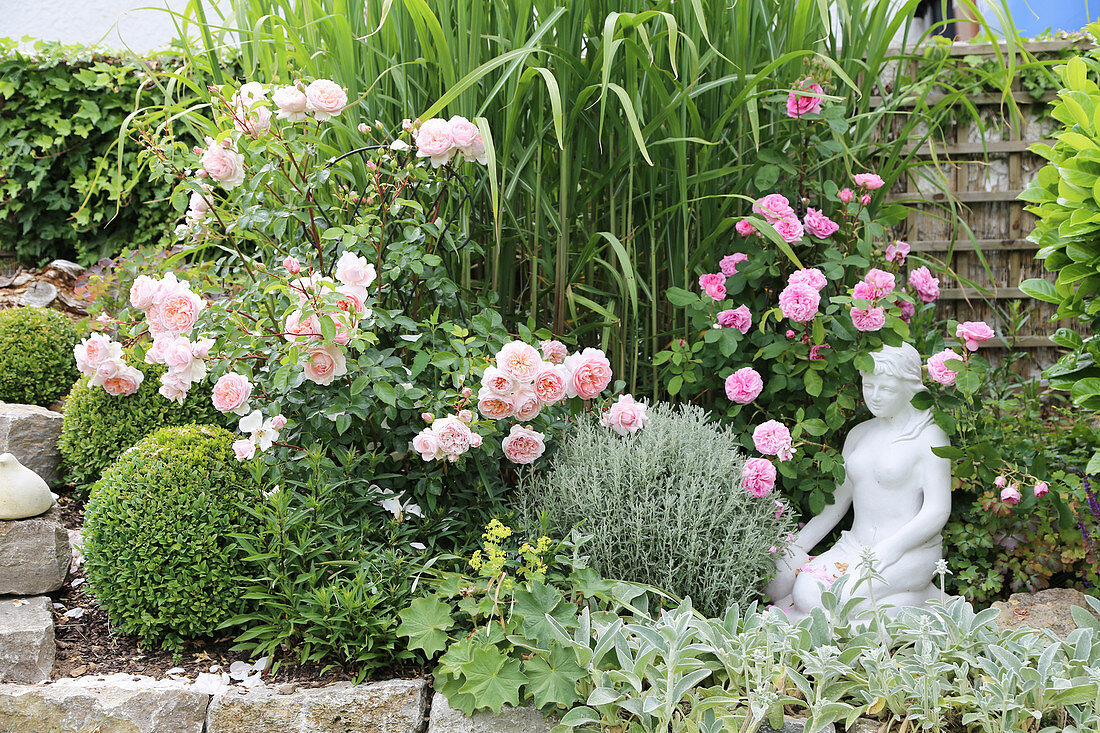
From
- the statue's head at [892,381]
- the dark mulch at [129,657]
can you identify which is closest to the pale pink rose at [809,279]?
the statue's head at [892,381]

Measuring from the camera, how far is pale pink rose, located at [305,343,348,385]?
1.75 m

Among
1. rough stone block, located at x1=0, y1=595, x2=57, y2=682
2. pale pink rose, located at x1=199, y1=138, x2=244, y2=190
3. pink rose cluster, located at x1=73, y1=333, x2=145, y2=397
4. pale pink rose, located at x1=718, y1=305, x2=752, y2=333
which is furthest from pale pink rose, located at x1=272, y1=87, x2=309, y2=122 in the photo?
rough stone block, located at x1=0, y1=595, x2=57, y2=682

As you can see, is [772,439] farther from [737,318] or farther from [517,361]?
[517,361]

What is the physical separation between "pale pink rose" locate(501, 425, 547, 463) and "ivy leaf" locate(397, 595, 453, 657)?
389mm

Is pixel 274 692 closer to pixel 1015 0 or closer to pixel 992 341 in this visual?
pixel 992 341

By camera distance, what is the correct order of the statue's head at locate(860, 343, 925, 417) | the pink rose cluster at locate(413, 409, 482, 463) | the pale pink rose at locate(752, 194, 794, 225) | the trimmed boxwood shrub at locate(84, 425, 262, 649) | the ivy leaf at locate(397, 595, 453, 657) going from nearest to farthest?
the ivy leaf at locate(397, 595, 453, 657) → the pink rose cluster at locate(413, 409, 482, 463) → the trimmed boxwood shrub at locate(84, 425, 262, 649) → the statue's head at locate(860, 343, 925, 417) → the pale pink rose at locate(752, 194, 794, 225)

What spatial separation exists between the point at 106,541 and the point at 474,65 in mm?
1508

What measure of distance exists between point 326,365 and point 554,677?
827 mm

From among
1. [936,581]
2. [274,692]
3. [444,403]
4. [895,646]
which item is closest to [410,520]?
[444,403]

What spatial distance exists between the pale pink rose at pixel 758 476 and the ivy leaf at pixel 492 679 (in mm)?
804

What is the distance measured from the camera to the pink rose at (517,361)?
1714mm

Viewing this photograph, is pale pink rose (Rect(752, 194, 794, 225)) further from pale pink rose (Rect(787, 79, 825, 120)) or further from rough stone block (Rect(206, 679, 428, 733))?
rough stone block (Rect(206, 679, 428, 733))

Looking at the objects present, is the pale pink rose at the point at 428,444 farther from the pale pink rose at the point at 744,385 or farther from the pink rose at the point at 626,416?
the pale pink rose at the point at 744,385

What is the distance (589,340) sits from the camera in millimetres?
2510
